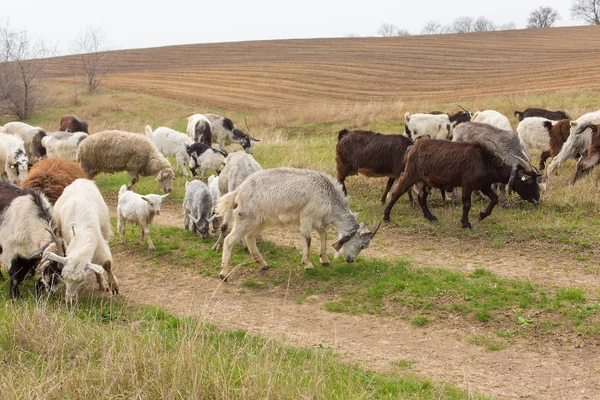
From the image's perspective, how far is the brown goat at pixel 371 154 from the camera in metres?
12.5

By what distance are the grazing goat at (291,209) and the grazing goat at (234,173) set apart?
3.70 ft

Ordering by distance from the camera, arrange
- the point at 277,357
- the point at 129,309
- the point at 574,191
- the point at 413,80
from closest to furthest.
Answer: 1. the point at 277,357
2. the point at 129,309
3. the point at 574,191
4. the point at 413,80

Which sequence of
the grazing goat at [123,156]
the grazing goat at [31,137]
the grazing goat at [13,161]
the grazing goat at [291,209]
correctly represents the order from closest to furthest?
the grazing goat at [291,209], the grazing goat at [123,156], the grazing goat at [13,161], the grazing goat at [31,137]

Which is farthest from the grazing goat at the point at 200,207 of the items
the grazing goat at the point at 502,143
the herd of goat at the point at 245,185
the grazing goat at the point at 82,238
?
the grazing goat at the point at 502,143

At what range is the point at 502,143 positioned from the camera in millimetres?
12547

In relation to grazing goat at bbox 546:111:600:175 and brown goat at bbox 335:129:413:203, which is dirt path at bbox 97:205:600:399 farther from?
grazing goat at bbox 546:111:600:175

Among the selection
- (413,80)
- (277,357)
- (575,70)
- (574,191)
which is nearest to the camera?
(277,357)

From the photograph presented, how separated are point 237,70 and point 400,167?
3862 centimetres

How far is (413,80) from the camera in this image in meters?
41.9

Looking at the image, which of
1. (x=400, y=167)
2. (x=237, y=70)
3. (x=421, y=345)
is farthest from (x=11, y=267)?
(x=237, y=70)

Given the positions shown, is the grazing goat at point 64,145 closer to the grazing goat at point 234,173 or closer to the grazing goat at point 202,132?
the grazing goat at point 202,132

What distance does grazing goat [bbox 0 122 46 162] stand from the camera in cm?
1862

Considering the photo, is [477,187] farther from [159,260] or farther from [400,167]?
[159,260]

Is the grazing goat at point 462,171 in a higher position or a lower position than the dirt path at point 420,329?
higher
